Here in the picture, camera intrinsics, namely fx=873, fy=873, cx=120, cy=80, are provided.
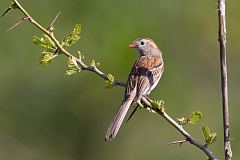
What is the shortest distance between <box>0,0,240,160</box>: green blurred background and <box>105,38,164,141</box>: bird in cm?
827

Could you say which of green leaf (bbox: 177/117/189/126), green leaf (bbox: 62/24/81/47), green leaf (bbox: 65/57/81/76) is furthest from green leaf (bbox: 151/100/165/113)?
green leaf (bbox: 62/24/81/47)

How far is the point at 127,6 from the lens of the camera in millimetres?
18547

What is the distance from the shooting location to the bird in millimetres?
6078

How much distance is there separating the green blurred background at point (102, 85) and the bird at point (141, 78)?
827cm

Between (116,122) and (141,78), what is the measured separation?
1.37 m

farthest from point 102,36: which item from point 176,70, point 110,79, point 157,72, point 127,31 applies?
point 110,79

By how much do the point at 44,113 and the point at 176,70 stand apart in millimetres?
2929

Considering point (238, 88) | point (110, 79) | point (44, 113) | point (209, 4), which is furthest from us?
point (209, 4)

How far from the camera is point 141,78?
7.31 metres

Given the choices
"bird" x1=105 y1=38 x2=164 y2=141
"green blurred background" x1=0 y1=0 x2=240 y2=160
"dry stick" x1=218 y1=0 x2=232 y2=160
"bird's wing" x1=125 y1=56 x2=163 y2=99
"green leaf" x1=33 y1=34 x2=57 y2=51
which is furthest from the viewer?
"green blurred background" x1=0 y1=0 x2=240 y2=160

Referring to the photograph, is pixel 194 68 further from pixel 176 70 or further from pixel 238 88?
pixel 238 88

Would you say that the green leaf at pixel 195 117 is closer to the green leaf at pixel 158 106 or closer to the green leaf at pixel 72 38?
the green leaf at pixel 158 106

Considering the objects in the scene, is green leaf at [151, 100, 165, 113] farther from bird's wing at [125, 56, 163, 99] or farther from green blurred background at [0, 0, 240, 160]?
green blurred background at [0, 0, 240, 160]

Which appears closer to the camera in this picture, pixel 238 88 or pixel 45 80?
pixel 238 88
